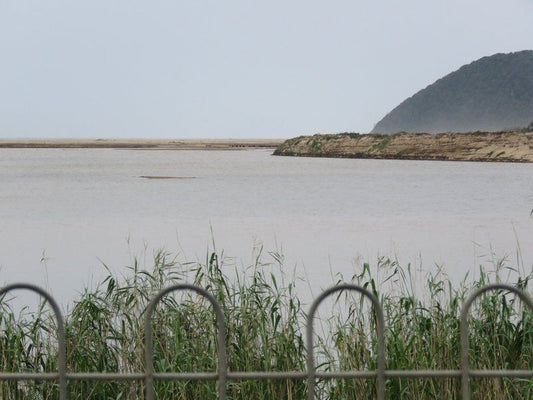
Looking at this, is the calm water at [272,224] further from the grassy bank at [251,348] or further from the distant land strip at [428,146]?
the distant land strip at [428,146]

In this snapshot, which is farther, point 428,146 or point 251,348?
point 428,146

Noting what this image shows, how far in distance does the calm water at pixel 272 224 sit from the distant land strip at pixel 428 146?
20081 millimetres

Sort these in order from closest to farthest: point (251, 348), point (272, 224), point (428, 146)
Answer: point (251, 348) < point (272, 224) < point (428, 146)

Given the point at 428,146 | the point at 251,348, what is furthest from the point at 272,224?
the point at 428,146

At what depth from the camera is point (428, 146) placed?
79.2 meters

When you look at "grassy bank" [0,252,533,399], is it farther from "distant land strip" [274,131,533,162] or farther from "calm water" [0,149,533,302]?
"distant land strip" [274,131,533,162]

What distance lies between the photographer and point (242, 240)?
22797 millimetres

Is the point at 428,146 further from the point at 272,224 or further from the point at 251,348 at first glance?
the point at 251,348

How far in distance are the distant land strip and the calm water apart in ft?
65.9

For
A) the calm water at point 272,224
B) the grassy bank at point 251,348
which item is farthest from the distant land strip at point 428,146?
the grassy bank at point 251,348

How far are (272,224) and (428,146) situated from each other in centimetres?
5484

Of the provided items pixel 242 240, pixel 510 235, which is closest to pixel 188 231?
pixel 242 240

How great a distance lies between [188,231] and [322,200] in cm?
1322

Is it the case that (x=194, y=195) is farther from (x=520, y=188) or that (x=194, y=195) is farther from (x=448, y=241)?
(x=448, y=241)
